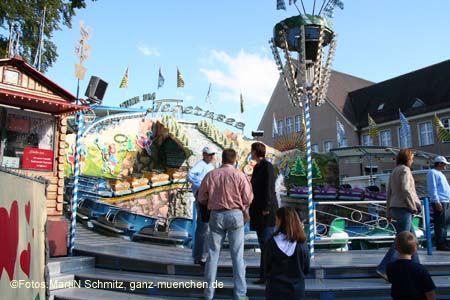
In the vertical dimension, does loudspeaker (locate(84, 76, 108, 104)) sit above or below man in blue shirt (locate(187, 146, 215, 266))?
above

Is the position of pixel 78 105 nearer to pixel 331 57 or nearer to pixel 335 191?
pixel 331 57

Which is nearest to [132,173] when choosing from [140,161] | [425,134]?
[140,161]

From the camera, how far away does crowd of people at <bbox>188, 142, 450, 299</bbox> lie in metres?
3.60

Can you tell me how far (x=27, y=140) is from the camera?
299 inches

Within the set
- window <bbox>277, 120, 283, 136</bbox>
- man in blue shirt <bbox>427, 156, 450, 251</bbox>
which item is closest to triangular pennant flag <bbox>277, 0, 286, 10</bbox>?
man in blue shirt <bbox>427, 156, 450, 251</bbox>

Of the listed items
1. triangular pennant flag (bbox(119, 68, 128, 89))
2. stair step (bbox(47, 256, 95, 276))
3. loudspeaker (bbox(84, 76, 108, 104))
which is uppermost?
triangular pennant flag (bbox(119, 68, 128, 89))

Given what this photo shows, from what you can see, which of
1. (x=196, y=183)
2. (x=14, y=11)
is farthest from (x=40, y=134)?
(x=14, y=11)

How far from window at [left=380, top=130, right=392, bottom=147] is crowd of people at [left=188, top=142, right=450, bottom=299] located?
3360 centimetres

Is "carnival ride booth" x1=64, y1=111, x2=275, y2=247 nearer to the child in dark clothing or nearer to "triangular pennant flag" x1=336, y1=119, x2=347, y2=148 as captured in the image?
"triangular pennant flag" x1=336, y1=119, x2=347, y2=148

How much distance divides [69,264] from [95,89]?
332 centimetres

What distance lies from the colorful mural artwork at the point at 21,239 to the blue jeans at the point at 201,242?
2163mm

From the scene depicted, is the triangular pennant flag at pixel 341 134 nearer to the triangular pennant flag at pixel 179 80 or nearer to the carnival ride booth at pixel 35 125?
the triangular pennant flag at pixel 179 80

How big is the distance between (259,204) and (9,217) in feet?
10.0

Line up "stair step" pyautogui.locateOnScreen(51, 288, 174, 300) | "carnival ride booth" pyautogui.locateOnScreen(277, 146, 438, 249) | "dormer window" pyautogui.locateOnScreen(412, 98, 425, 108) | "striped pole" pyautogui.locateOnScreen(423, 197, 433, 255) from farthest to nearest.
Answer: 1. "dormer window" pyautogui.locateOnScreen(412, 98, 425, 108)
2. "carnival ride booth" pyautogui.locateOnScreen(277, 146, 438, 249)
3. "striped pole" pyautogui.locateOnScreen(423, 197, 433, 255)
4. "stair step" pyautogui.locateOnScreen(51, 288, 174, 300)
